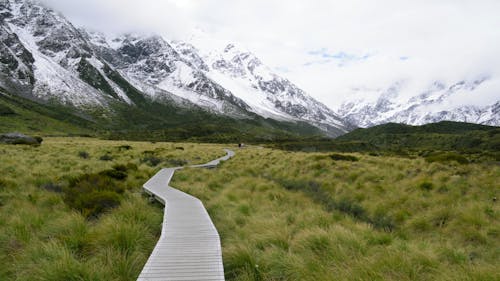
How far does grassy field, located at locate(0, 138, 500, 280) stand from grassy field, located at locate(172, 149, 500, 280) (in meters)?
0.03

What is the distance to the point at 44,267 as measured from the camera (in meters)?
5.65

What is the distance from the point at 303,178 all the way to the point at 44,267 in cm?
1668

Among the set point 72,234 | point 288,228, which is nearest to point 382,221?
point 288,228

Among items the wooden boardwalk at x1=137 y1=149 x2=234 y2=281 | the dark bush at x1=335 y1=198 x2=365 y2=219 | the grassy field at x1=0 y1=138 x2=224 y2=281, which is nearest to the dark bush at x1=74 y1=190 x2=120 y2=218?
the grassy field at x1=0 y1=138 x2=224 y2=281

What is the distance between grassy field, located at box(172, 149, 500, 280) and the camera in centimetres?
597

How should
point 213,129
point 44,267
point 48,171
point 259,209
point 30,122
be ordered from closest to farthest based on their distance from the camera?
point 44,267 → point 259,209 → point 48,171 → point 30,122 → point 213,129

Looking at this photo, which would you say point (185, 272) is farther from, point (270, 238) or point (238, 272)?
point (270, 238)

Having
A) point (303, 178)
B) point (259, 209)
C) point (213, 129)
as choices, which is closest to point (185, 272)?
point (259, 209)

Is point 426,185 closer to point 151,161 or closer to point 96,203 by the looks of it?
point 96,203

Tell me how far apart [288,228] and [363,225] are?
2.14 m

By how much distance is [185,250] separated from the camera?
702 cm

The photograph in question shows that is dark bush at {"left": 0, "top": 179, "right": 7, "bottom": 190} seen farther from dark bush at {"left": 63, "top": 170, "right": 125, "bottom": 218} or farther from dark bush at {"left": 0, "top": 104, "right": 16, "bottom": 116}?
dark bush at {"left": 0, "top": 104, "right": 16, "bottom": 116}

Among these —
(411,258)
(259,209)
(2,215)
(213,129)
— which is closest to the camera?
(411,258)

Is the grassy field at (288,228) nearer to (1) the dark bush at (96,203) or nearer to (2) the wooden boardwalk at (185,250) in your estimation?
(1) the dark bush at (96,203)
